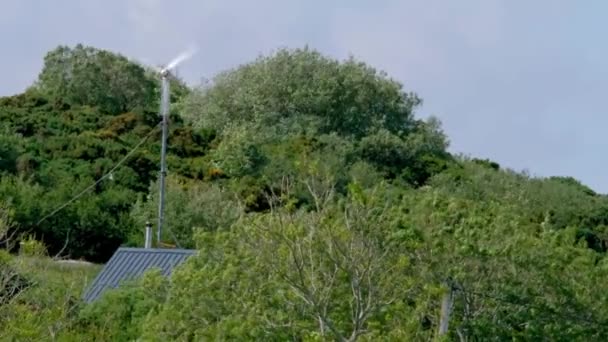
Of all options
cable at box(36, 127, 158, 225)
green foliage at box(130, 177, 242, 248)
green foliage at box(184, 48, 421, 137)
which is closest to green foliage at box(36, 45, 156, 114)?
green foliage at box(184, 48, 421, 137)

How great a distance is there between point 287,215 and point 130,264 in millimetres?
11447

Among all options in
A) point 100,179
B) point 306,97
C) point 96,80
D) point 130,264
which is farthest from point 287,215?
point 96,80

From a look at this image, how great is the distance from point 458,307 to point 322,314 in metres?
3.19

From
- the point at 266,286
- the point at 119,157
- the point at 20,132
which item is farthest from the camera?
the point at 20,132

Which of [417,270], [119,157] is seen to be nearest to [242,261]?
[417,270]

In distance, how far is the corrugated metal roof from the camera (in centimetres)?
2839

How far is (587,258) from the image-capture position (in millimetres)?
22141

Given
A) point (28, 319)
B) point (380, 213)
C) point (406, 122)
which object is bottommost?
point (28, 319)

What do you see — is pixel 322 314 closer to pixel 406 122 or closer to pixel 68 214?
pixel 68 214

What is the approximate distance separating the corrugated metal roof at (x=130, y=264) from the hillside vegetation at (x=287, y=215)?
3.66 ft

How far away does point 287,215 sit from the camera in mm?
18438

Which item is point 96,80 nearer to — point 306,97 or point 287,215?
point 306,97

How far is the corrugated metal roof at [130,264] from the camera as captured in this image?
2839cm

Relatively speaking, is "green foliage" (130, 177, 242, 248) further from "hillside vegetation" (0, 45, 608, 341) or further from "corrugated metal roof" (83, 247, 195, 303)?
"corrugated metal roof" (83, 247, 195, 303)
